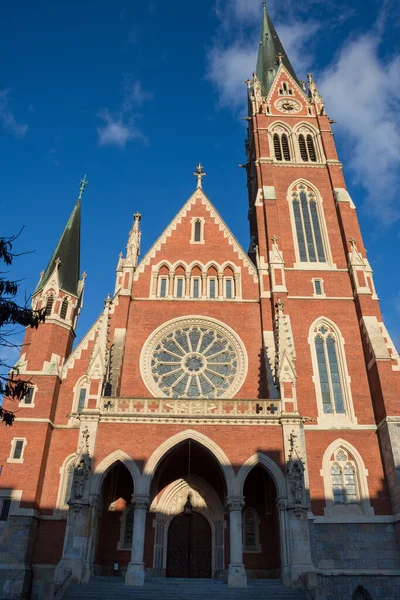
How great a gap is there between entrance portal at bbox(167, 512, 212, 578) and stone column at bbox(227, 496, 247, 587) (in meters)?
3.63

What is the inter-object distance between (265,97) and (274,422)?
2405 cm

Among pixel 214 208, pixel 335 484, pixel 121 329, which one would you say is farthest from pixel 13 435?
pixel 214 208

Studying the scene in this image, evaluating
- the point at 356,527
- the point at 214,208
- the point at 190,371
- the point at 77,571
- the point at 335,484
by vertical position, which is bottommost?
the point at 77,571

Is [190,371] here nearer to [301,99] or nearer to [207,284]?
[207,284]

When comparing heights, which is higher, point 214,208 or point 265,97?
point 265,97

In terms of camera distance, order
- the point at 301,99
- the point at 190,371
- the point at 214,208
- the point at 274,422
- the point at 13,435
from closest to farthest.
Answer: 1. the point at 274,422
2. the point at 13,435
3. the point at 190,371
4. the point at 214,208
5. the point at 301,99

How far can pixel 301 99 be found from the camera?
1315 inches

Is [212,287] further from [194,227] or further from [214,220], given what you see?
[214,220]

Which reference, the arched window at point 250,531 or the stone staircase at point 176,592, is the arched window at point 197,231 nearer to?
the arched window at point 250,531

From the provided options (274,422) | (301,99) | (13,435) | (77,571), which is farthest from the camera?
(301,99)

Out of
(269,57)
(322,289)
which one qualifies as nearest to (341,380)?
(322,289)

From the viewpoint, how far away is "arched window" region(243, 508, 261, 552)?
61.2 feet

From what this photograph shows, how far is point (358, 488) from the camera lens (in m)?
19.3

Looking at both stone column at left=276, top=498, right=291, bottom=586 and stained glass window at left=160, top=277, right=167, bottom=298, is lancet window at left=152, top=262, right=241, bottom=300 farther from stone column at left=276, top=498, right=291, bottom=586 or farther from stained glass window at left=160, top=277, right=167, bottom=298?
stone column at left=276, top=498, right=291, bottom=586
